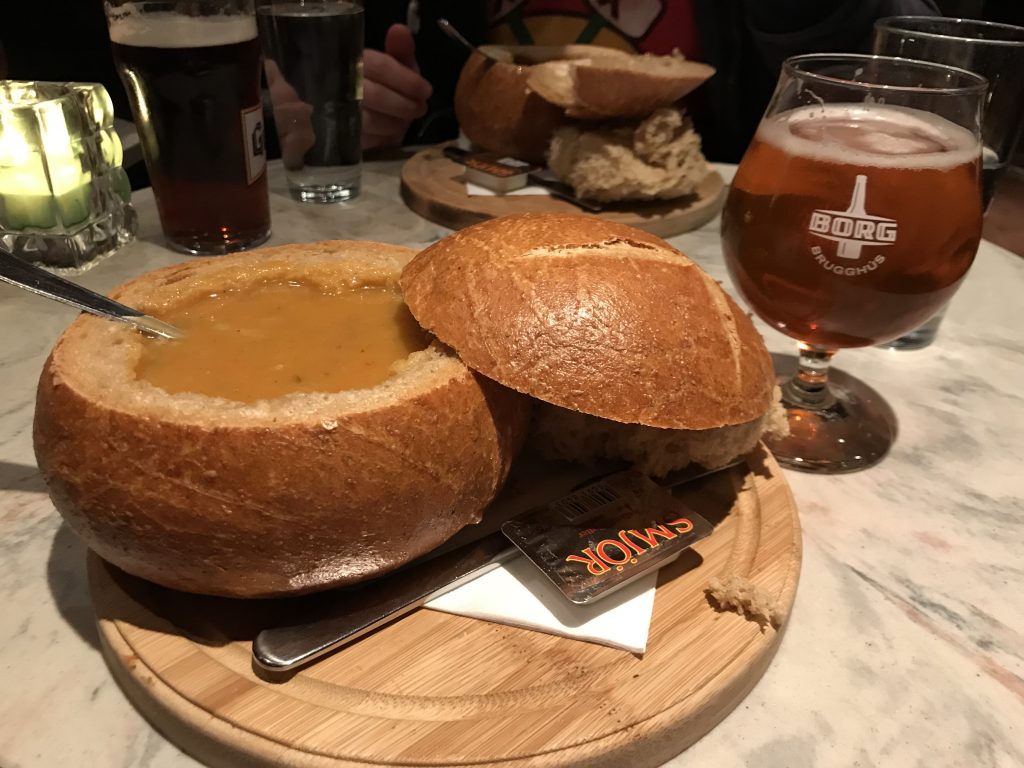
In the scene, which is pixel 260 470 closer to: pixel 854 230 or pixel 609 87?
pixel 854 230

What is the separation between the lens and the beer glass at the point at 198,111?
1403 mm

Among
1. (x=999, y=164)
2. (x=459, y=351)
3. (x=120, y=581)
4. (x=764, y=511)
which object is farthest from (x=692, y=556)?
(x=999, y=164)

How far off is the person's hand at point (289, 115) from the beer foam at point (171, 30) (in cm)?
39

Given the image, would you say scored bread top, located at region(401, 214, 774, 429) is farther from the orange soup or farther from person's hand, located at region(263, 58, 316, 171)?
person's hand, located at region(263, 58, 316, 171)

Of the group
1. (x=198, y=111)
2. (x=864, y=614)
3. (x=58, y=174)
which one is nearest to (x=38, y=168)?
(x=58, y=174)

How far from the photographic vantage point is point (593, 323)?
76 centimetres

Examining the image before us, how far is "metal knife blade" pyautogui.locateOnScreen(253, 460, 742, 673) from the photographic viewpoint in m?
0.66

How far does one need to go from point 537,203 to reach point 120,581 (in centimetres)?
129

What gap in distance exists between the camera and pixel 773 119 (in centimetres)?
101

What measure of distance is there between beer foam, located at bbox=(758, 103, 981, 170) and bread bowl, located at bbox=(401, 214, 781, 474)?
0.23 metres

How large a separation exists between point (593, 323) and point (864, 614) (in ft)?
1.38

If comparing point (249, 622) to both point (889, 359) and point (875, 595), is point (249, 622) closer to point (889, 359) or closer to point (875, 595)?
point (875, 595)

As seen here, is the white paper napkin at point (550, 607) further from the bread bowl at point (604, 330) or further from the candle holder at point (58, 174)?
the candle holder at point (58, 174)

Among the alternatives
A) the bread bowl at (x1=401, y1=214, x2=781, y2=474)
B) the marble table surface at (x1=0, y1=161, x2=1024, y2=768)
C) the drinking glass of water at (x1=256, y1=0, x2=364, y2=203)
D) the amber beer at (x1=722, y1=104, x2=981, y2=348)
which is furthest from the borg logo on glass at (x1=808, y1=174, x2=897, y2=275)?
the drinking glass of water at (x1=256, y1=0, x2=364, y2=203)
